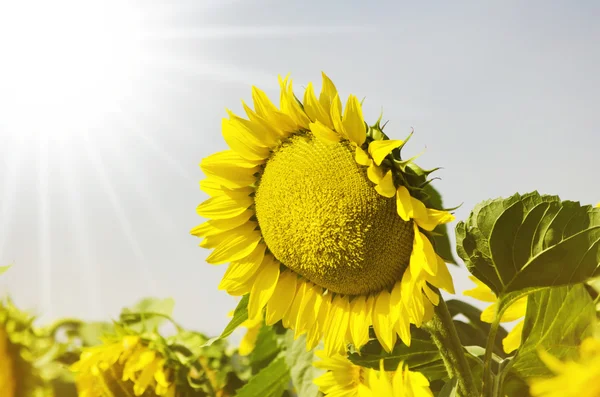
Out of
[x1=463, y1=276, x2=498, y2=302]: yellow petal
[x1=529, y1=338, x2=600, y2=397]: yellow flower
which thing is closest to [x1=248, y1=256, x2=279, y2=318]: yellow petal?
[x1=463, y1=276, x2=498, y2=302]: yellow petal

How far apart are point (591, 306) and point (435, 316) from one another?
0.37 m

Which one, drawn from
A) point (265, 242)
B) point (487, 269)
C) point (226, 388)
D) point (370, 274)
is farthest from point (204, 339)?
point (487, 269)

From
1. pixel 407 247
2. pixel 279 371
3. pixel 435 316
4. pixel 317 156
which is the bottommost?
pixel 279 371

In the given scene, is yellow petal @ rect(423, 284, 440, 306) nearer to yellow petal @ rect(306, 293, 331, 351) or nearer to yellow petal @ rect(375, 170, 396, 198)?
yellow petal @ rect(375, 170, 396, 198)

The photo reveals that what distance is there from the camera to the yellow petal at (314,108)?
3.75ft

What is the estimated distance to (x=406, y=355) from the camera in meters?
1.23

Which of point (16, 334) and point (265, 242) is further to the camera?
point (265, 242)

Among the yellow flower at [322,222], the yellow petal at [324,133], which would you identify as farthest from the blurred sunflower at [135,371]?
the yellow petal at [324,133]

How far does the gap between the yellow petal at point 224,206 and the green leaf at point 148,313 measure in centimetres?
70

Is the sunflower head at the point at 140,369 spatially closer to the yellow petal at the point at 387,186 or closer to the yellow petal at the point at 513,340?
the yellow petal at the point at 513,340

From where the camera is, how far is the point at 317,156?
3.97 feet

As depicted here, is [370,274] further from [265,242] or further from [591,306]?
[591,306]

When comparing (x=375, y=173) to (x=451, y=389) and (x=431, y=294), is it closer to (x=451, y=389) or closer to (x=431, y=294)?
(x=431, y=294)

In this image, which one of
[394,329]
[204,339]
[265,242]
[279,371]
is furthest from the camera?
[204,339]
